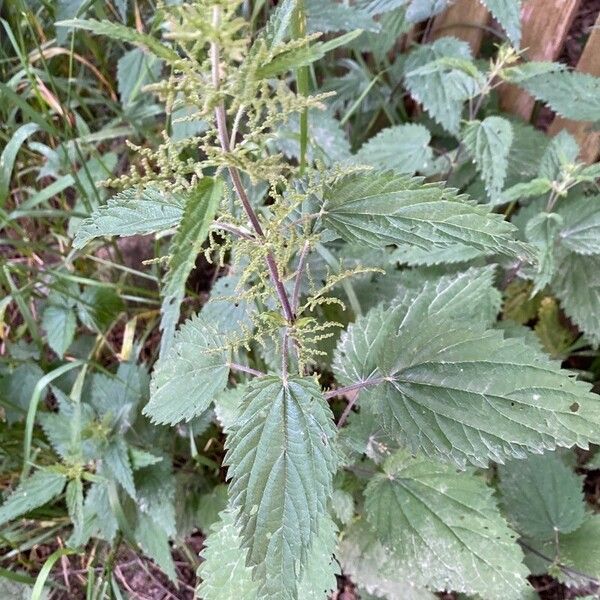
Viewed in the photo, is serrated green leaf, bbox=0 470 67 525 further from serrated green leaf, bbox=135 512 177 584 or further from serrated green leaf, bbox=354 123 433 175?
serrated green leaf, bbox=354 123 433 175

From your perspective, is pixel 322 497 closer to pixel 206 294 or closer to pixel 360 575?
pixel 360 575

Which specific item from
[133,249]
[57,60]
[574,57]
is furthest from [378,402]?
[57,60]

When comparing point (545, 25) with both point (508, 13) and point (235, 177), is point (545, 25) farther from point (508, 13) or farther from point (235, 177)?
point (235, 177)

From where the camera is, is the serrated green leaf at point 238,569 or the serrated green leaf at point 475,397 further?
the serrated green leaf at point 238,569

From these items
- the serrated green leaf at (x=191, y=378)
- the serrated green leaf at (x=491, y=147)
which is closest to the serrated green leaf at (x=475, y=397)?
the serrated green leaf at (x=191, y=378)

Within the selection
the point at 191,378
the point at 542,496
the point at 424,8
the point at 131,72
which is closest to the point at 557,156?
the point at 424,8

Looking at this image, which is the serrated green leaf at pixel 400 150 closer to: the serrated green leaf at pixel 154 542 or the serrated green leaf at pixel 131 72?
the serrated green leaf at pixel 131 72
